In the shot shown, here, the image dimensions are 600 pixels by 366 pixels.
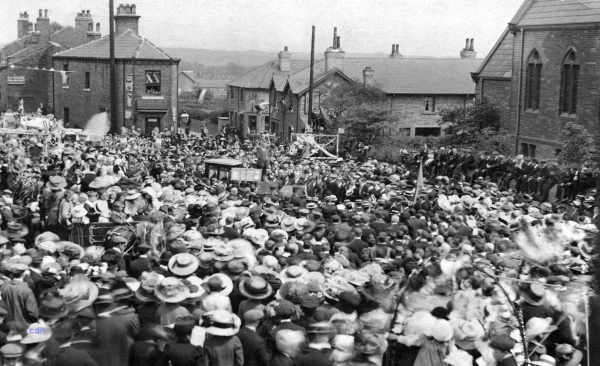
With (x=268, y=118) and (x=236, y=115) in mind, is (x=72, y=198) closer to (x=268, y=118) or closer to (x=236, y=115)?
(x=268, y=118)

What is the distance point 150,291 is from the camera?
28.7 ft

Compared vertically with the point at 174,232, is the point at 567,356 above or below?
below

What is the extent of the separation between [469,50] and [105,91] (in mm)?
28819

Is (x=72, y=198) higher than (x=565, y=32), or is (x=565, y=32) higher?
(x=565, y=32)

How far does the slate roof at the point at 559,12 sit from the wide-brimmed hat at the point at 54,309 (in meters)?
26.8


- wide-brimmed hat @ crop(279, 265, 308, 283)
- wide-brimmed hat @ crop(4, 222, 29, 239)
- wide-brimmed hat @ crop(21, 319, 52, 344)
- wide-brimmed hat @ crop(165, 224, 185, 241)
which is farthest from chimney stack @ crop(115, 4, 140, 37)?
wide-brimmed hat @ crop(21, 319, 52, 344)

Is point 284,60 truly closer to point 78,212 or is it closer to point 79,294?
point 78,212

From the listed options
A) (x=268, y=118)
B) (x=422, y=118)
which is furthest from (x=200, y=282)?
(x=268, y=118)

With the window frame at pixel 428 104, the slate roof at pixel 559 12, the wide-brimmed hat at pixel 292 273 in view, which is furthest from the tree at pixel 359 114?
the wide-brimmed hat at pixel 292 273

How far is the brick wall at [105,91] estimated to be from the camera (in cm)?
5109

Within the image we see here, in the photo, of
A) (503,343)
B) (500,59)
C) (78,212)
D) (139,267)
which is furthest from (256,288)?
(500,59)

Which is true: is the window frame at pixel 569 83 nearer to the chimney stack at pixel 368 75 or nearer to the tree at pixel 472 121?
the tree at pixel 472 121

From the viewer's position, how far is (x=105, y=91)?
52438mm

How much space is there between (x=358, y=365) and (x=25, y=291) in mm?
3770
